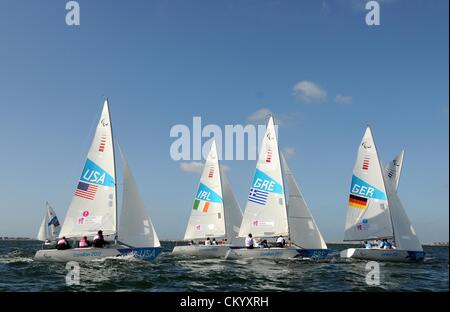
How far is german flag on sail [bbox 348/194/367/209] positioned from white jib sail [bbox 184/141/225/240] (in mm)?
13310

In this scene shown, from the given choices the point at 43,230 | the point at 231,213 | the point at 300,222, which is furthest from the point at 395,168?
the point at 43,230

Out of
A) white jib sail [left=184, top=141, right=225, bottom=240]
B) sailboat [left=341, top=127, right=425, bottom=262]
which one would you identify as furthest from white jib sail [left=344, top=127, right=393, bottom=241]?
white jib sail [left=184, top=141, right=225, bottom=240]

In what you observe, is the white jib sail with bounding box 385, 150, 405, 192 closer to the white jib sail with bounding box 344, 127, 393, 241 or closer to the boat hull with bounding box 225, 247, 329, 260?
the white jib sail with bounding box 344, 127, 393, 241

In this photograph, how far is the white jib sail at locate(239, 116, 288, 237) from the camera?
3122 centimetres

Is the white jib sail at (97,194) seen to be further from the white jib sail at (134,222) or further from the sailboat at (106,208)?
the white jib sail at (134,222)

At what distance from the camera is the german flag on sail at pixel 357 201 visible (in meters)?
32.0

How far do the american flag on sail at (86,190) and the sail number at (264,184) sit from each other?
1225 centimetres

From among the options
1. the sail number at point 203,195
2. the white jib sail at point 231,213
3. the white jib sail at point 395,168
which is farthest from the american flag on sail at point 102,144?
the white jib sail at point 395,168

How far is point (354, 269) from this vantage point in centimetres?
2412

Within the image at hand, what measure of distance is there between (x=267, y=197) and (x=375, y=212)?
8412mm

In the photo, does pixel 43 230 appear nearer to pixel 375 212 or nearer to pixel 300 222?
pixel 300 222

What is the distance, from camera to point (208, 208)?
40.8m
